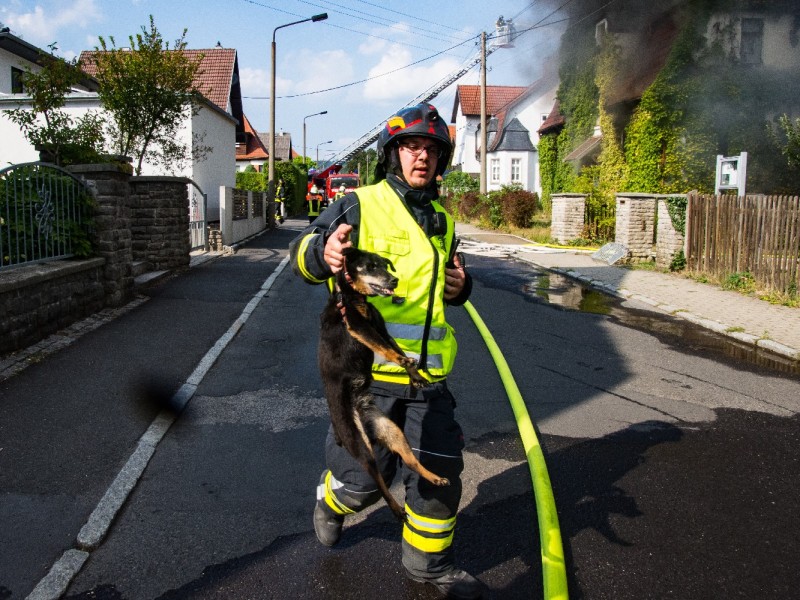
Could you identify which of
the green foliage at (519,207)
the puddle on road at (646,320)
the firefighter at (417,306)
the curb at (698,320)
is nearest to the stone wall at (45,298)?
the firefighter at (417,306)

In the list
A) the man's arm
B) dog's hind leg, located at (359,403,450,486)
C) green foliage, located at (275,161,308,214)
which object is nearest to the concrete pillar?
the man's arm

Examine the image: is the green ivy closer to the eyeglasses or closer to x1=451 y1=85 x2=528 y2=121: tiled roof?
the eyeglasses

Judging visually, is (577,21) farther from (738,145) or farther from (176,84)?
(176,84)

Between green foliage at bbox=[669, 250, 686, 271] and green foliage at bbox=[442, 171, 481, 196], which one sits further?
green foliage at bbox=[442, 171, 481, 196]

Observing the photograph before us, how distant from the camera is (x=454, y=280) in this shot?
3.01 metres

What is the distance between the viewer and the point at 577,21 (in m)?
29.5

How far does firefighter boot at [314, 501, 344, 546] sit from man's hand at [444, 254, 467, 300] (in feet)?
3.82

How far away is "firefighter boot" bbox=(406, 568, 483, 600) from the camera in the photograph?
2.99m

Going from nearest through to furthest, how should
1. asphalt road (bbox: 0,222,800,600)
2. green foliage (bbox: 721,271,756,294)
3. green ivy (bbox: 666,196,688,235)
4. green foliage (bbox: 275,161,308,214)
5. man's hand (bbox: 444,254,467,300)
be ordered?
1. man's hand (bbox: 444,254,467,300)
2. asphalt road (bbox: 0,222,800,600)
3. green foliage (bbox: 721,271,756,294)
4. green ivy (bbox: 666,196,688,235)
5. green foliage (bbox: 275,161,308,214)

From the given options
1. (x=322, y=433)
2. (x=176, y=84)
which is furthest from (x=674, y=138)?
(x=322, y=433)

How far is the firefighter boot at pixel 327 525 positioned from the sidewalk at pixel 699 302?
21.3ft

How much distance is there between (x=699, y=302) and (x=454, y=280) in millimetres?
9739

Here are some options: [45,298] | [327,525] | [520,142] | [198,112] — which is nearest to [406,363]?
[327,525]

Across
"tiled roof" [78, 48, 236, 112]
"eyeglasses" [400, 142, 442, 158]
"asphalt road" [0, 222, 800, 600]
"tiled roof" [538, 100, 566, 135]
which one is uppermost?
"tiled roof" [78, 48, 236, 112]
